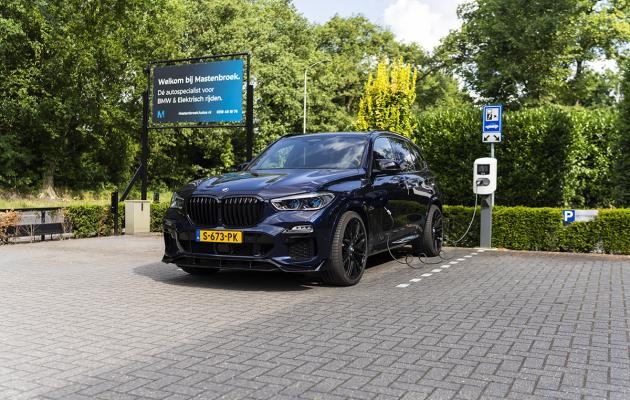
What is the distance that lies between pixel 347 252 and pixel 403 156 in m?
2.82

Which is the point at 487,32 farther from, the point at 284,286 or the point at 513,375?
the point at 513,375

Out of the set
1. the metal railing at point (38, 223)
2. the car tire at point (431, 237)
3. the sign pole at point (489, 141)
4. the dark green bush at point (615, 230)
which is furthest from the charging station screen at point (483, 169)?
the metal railing at point (38, 223)

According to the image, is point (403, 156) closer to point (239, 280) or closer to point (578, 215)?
point (239, 280)

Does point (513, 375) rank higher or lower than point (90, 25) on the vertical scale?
lower

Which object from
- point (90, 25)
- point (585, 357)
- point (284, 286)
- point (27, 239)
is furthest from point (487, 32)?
point (585, 357)

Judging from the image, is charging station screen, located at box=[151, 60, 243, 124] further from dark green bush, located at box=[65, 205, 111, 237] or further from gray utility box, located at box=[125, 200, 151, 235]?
dark green bush, located at box=[65, 205, 111, 237]

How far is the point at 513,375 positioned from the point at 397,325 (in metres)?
1.51

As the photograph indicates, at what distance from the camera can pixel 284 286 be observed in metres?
7.39

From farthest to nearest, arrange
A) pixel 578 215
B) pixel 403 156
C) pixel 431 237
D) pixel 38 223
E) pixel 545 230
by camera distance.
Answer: pixel 38 223 < pixel 545 230 < pixel 578 215 < pixel 431 237 < pixel 403 156

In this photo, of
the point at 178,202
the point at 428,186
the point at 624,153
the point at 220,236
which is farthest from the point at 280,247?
the point at 624,153

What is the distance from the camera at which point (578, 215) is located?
11.6 metres

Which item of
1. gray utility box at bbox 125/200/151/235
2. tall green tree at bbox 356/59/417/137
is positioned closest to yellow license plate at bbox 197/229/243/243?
gray utility box at bbox 125/200/151/235

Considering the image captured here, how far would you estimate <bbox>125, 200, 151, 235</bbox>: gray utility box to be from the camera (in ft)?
50.1

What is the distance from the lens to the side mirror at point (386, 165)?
26.3 feet
